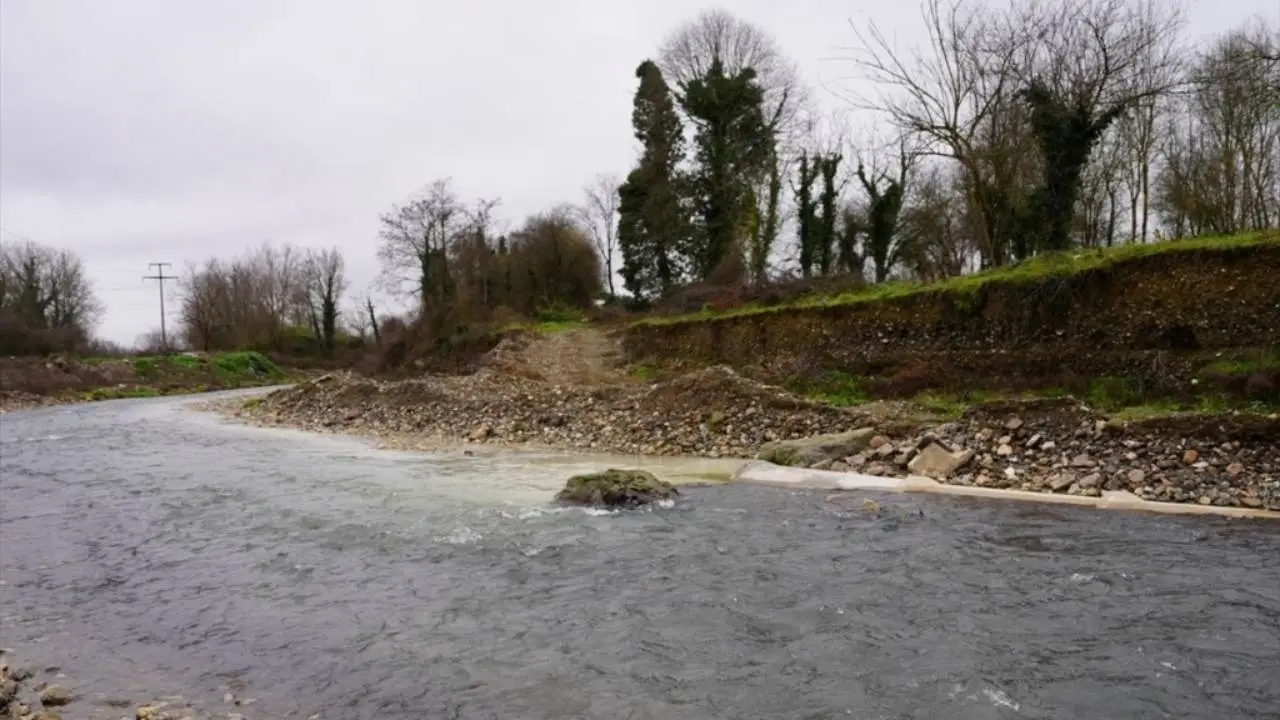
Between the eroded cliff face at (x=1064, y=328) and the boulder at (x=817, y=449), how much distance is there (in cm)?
378

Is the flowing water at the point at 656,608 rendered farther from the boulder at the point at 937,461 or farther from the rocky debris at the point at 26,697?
the boulder at the point at 937,461

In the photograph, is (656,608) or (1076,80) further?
(1076,80)

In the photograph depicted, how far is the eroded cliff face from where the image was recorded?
1458 centimetres

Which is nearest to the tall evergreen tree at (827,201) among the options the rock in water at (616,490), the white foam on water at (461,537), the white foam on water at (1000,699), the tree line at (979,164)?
the tree line at (979,164)

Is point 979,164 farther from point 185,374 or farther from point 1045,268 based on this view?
point 185,374

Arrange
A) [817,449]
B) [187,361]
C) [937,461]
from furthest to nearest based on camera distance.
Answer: [187,361]
[817,449]
[937,461]

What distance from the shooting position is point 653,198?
134 ft

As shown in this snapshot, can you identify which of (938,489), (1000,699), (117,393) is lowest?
(1000,699)

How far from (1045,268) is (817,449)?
306 inches

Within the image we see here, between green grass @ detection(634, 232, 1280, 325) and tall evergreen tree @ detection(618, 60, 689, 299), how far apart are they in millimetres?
16996

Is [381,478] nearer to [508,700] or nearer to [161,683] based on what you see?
[161,683]

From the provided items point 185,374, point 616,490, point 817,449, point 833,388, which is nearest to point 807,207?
point 833,388

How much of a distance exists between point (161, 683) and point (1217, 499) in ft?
38.3

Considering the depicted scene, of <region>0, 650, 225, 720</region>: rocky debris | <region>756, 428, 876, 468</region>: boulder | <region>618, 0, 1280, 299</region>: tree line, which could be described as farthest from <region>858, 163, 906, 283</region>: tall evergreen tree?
<region>0, 650, 225, 720</region>: rocky debris
